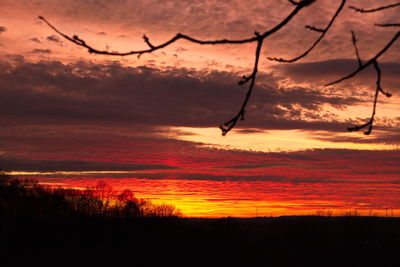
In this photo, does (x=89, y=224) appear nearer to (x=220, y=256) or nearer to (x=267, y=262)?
(x=220, y=256)

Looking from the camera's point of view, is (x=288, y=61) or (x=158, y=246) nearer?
(x=288, y=61)

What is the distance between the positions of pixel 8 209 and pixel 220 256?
83.0 feet

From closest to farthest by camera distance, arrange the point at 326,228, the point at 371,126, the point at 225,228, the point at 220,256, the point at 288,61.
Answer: the point at 288,61 → the point at 371,126 → the point at 220,256 → the point at 225,228 → the point at 326,228

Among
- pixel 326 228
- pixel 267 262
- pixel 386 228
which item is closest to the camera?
→ pixel 267 262

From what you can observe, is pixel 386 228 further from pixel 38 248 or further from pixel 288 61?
pixel 288 61

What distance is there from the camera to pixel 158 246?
202 feet

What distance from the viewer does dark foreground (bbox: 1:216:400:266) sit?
176 feet

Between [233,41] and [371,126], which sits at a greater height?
[233,41]

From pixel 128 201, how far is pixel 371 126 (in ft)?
243

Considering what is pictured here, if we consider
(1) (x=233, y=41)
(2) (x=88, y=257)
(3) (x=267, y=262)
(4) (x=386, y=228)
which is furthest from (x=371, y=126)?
(4) (x=386, y=228)

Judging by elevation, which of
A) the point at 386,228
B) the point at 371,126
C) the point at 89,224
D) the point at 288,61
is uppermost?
the point at 288,61

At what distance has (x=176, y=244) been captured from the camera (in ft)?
210

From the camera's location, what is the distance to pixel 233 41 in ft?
9.73

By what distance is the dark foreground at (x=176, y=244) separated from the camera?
176 feet
